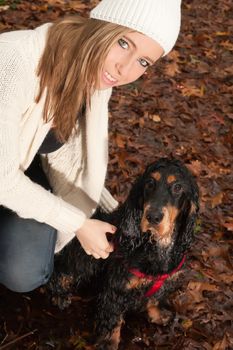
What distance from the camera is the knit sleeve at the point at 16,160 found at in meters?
2.29

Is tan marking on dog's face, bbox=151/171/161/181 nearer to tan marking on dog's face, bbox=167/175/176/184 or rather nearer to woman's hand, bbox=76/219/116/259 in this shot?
tan marking on dog's face, bbox=167/175/176/184

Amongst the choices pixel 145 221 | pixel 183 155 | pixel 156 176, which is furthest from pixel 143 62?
pixel 183 155

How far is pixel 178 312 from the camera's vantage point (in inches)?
143

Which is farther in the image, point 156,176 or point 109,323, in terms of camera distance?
point 109,323

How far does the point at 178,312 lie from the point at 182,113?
10.0 feet

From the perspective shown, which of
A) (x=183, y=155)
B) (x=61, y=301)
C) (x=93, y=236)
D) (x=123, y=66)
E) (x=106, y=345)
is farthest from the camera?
(x=183, y=155)

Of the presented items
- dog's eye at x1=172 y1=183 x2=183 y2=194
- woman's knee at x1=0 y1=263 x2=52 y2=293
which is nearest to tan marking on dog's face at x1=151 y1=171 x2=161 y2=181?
dog's eye at x1=172 y1=183 x2=183 y2=194

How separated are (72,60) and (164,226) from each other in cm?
121

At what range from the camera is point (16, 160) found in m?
2.39

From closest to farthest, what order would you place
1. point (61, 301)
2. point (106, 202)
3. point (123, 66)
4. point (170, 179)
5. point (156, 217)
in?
point (123, 66) < point (156, 217) < point (170, 179) < point (61, 301) < point (106, 202)

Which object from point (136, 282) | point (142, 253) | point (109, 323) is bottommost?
point (109, 323)

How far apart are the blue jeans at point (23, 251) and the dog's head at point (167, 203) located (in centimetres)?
70

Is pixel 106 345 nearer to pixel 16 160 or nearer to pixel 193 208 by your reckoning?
pixel 193 208

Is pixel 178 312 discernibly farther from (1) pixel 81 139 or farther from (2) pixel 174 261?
(1) pixel 81 139
